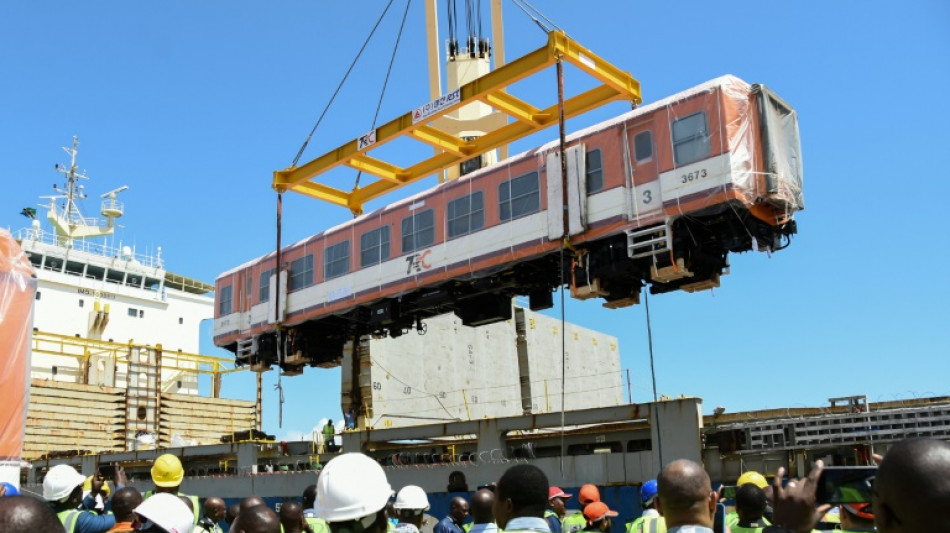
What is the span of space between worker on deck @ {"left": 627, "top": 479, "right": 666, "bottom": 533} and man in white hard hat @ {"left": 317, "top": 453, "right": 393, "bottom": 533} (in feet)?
5.39

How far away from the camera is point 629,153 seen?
55.5ft

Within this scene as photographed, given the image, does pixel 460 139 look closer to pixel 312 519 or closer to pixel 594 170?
pixel 594 170

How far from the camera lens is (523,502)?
3762 mm

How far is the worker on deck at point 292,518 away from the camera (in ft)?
17.6

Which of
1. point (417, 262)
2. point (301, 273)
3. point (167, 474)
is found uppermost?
point (301, 273)

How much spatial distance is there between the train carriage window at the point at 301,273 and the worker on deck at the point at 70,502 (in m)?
17.1

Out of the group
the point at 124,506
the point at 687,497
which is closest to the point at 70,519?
the point at 124,506

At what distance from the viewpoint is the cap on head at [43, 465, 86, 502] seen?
6.16 metres

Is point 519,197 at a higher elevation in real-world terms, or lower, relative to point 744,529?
higher

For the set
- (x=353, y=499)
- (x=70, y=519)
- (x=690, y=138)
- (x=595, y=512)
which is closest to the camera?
(x=353, y=499)

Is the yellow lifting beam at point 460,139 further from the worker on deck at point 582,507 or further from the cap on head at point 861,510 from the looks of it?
the cap on head at point 861,510

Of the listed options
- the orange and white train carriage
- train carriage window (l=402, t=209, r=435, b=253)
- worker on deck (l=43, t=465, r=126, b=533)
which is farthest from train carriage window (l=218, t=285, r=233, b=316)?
worker on deck (l=43, t=465, r=126, b=533)

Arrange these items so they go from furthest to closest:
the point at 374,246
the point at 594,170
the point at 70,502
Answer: the point at 374,246
the point at 594,170
the point at 70,502

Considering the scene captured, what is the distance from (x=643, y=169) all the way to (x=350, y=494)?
46.2 ft
